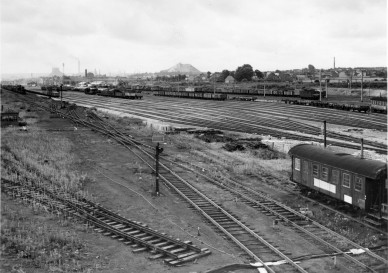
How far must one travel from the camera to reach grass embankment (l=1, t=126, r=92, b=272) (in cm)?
1551

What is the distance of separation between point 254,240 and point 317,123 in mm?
46170

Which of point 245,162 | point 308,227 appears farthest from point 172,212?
point 245,162

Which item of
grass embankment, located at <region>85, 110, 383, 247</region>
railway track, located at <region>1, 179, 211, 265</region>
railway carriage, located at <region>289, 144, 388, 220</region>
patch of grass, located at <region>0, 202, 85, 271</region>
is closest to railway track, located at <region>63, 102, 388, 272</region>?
grass embankment, located at <region>85, 110, 383, 247</region>

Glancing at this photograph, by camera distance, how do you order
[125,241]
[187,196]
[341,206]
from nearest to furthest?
[125,241] → [341,206] → [187,196]

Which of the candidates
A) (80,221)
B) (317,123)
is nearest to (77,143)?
(80,221)

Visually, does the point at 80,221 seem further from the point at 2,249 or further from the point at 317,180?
the point at 317,180

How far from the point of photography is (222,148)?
1602 inches

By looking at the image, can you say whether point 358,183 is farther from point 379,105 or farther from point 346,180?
point 379,105

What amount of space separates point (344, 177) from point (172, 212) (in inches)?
325

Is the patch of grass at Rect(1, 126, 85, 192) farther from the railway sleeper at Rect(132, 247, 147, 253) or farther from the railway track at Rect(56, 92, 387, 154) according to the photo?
the railway track at Rect(56, 92, 387, 154)

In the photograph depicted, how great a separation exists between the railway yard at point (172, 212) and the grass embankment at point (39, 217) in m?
0.06

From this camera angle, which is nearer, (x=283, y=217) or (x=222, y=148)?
(x=283, y=217)

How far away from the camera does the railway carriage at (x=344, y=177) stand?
18.5 meters

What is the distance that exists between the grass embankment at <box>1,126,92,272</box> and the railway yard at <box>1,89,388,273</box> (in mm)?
64
